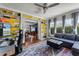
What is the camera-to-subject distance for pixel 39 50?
2146 millimetres

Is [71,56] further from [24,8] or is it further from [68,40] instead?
[24,8]

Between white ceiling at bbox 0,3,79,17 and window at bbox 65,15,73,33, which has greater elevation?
white ceiling at bbox 0,3,79,17

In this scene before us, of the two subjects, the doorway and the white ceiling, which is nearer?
the white ceiling

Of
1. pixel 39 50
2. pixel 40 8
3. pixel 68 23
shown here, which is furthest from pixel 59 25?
pixel 39 50

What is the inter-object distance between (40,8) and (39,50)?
1167 millimetres

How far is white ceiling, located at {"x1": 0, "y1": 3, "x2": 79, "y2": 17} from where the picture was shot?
6.50 ft

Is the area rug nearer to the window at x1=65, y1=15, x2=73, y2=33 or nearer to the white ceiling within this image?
the window at x1=65, y1=15, x2=73, y2=33

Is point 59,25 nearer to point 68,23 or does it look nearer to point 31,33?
point 68,23

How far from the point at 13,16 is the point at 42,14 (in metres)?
0.81

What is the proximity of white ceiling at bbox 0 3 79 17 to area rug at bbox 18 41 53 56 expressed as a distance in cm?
84

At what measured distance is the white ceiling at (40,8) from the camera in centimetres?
198

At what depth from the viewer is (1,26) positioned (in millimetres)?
1951

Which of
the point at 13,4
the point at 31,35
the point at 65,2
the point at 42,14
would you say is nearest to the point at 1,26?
the point at 13,4

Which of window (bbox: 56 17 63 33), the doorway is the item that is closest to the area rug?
the doorway
